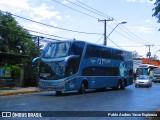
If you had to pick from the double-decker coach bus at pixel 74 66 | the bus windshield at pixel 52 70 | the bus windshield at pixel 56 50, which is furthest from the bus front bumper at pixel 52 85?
the bus windshield at pixel 56 50

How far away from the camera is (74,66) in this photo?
26.9m

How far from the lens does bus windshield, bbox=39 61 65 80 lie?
25.9 meters

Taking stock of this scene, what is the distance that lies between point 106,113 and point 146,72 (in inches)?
2155

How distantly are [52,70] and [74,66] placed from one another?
1.74 meters

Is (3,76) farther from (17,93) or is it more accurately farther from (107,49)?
(107,49)

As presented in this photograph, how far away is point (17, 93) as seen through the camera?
27.9 metres

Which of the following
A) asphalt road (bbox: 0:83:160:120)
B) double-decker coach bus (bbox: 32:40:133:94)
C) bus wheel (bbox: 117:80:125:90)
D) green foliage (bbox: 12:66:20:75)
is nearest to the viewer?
asphalt road (bbox: 0:83:160:120)

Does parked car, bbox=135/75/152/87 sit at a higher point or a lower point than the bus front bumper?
lower

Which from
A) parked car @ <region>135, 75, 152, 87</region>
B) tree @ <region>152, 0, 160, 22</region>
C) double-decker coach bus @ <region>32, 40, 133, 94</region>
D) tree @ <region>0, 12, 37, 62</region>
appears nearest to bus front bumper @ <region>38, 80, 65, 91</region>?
double-decker coach bus @ <region>32, 40, 133, 94</region>

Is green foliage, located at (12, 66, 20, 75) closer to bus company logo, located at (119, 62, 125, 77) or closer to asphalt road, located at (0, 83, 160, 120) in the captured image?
bus company logo, located at (119, 62, 125, 77)

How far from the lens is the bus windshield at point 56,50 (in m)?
26.4

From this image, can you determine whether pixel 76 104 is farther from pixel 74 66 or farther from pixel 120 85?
pixel 120 85

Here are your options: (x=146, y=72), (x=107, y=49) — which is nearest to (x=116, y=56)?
(x=107, y=49)

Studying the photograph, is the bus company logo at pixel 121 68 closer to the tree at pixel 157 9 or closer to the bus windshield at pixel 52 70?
the bus windshield at pixel 52 70
